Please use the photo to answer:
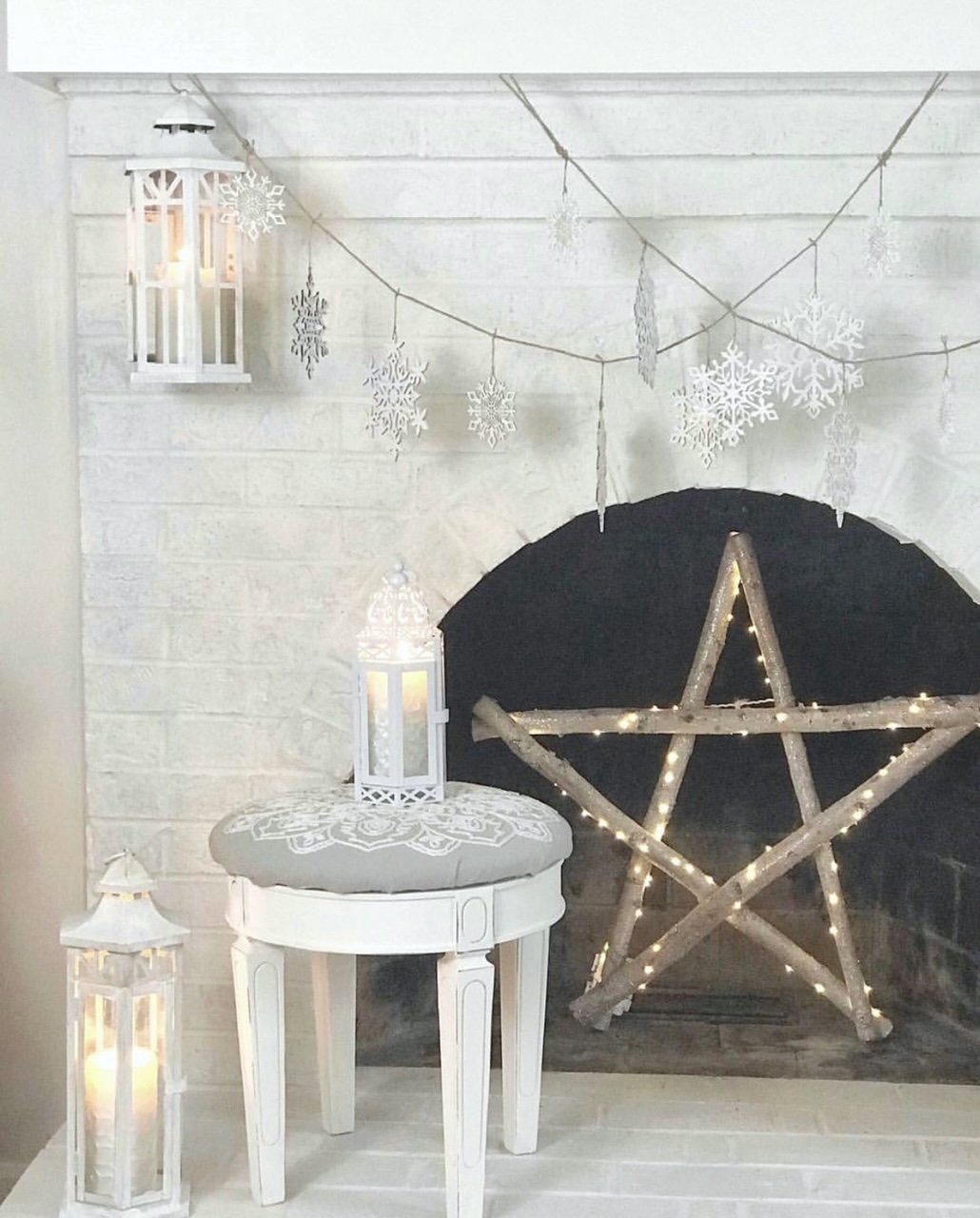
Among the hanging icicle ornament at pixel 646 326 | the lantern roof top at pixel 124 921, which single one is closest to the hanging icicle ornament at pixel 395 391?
the hanging icicle ornament at pixel 646 326

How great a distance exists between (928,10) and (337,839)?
1509mm

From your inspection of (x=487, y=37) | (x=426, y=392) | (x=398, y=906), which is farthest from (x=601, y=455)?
(x=398, y=906)

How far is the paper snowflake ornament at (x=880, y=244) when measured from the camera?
2529 mm

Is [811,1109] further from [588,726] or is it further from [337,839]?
[337,839]

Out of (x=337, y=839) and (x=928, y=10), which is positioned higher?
(x=928, y=10)

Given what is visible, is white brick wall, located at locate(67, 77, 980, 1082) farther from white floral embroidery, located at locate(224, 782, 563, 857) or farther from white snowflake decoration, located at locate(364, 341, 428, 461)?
white floral embroidery, located at locate(224, 782, 563, 857)

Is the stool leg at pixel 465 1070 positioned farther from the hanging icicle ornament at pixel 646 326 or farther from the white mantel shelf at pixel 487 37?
the white mantel shelf at pixel 487 37

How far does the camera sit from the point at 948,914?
124 inches

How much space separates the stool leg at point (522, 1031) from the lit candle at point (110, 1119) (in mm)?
551

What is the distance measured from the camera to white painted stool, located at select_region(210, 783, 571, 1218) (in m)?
2.28

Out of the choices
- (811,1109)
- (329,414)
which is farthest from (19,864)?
(811,1109)

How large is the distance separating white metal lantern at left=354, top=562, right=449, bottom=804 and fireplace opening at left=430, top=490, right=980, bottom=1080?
0.69 metres

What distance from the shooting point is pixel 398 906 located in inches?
89.5

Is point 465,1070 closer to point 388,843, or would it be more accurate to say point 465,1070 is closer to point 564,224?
point 388,843
